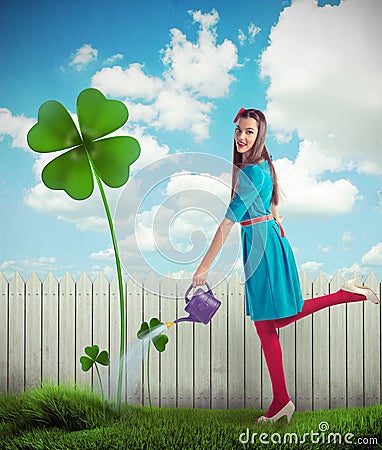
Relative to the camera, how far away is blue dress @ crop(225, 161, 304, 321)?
3160 millimetres

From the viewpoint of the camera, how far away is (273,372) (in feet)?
10.6

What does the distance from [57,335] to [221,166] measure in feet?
4.46

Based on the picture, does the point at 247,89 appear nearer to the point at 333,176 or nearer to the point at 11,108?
the point at 333,176

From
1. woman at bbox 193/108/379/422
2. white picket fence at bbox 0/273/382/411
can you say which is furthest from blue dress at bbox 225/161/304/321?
white picket fence at bbox 0/273/382/411

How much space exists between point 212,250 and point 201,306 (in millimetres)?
342

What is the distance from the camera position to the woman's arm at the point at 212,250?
10.3 ft

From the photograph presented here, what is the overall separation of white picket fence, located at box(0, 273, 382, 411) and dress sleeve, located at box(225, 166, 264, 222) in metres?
0.64

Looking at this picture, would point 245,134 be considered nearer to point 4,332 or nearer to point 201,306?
point 201,306

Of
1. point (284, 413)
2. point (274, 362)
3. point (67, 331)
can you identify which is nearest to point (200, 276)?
point (274, 362)

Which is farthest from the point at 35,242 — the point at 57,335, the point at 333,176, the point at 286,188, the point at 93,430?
the point at 333,176

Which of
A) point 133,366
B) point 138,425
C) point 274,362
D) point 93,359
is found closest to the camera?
point 138,425

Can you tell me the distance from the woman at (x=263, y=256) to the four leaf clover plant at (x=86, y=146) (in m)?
0.57

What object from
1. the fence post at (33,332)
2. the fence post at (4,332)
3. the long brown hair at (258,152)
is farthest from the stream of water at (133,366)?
the long brown hair at (258,152)

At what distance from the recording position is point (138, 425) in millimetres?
3129
